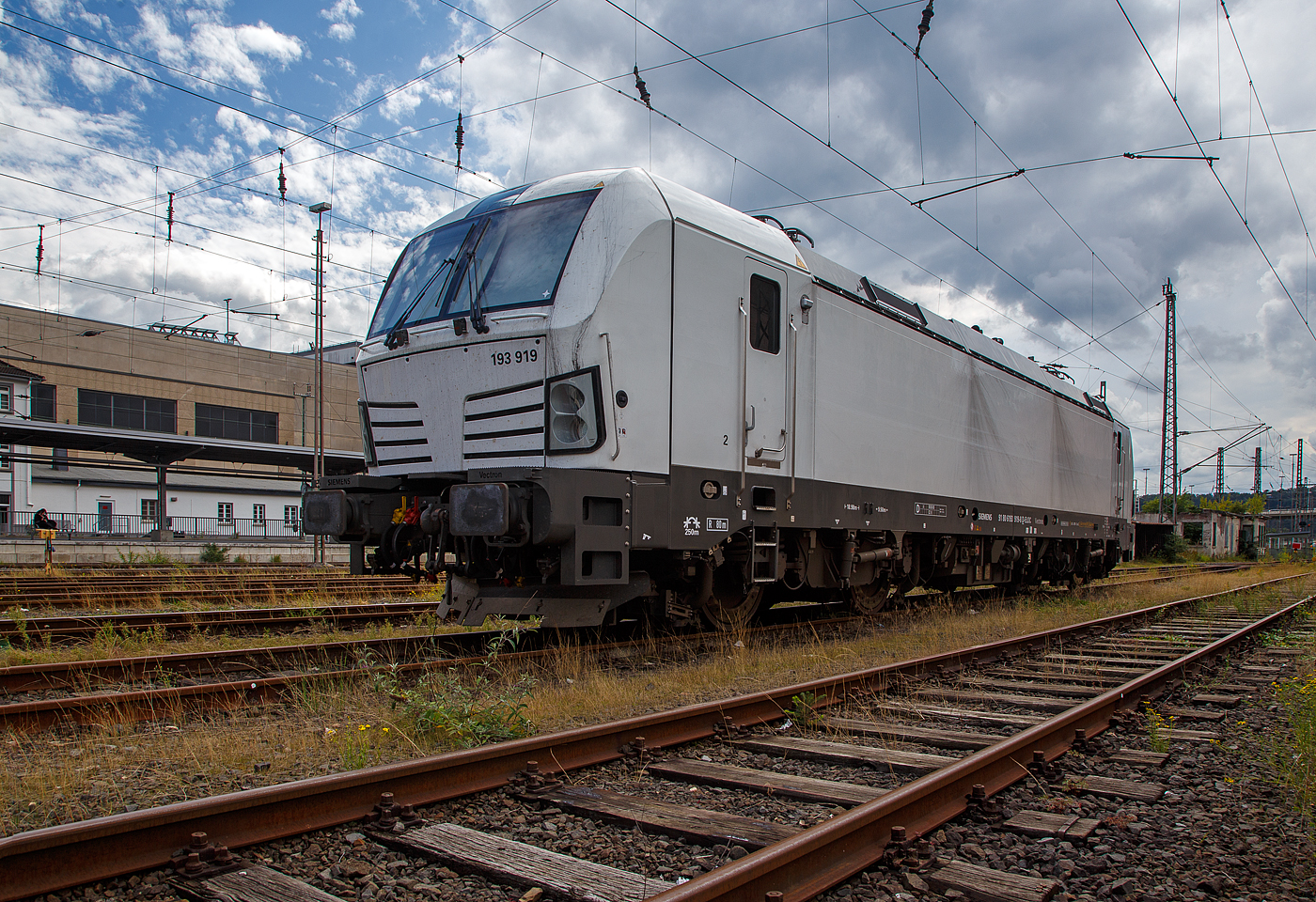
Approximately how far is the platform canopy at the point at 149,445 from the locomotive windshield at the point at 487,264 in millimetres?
12787

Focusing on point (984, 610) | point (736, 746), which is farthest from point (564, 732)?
point (984, 610)

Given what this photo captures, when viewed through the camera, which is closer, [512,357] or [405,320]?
[512,357]

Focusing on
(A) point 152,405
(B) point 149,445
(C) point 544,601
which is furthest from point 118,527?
(C) point 544,601

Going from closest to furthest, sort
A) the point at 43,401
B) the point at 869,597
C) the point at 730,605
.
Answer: the point at 730,605, the point at 869,597, the point at 43,401

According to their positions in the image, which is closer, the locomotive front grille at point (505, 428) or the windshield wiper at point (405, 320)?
the locomotive front grille at point (505, 428)

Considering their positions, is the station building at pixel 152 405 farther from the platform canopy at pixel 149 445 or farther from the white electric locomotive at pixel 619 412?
the white electric locomotive at pixel 619 412

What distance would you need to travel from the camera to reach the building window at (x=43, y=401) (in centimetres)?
4428

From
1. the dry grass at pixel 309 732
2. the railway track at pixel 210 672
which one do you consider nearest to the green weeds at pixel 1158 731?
the dry grass at pixel 309 732

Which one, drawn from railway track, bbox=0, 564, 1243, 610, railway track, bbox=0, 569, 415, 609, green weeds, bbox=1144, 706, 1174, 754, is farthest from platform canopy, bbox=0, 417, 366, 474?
green weeds, bbox=1144, 706, 1174, 754

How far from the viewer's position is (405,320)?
303 inches

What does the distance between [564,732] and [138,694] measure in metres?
2.93

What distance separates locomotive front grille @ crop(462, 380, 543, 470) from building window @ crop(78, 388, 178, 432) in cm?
4595

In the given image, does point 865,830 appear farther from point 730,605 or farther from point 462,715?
point 730,605

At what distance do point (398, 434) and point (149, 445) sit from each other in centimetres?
1929
